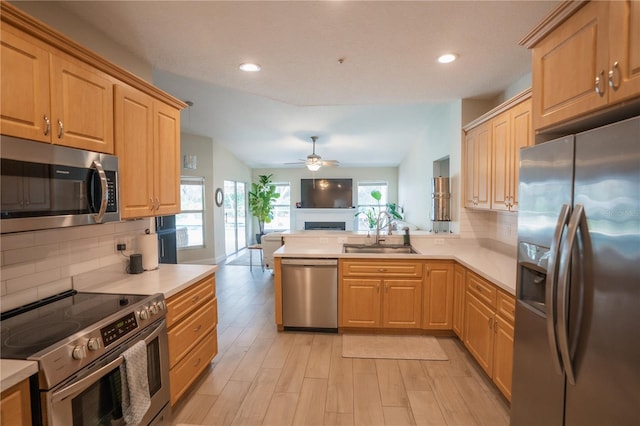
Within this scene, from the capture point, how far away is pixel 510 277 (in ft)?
7.27

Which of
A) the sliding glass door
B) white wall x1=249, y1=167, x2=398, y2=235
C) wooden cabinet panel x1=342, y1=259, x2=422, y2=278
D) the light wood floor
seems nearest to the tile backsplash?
the light wood floor

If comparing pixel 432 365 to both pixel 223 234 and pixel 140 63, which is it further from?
pixel 223 234

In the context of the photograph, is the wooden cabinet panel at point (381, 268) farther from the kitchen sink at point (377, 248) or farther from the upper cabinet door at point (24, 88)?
the upper cabinet door at point (24, 88)

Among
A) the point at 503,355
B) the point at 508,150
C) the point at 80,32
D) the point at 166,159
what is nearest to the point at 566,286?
the point at 503,355

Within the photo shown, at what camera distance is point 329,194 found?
9.41 m

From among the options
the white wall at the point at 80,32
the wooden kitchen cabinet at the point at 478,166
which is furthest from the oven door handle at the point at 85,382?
the wooden kitchen cabinet at the point at 478,166

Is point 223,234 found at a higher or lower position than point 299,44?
lower

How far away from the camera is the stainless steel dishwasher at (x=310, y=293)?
329cm

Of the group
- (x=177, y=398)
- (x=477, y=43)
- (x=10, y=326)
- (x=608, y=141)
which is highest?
(x=477, y=43)

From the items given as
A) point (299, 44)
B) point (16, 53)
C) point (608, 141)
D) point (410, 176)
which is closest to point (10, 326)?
point (16, 53)

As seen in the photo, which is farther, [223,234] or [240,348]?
[223,234]

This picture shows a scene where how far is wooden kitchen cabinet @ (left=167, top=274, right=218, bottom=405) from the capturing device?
6.61ft

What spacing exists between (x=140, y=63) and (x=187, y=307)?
2.04 m

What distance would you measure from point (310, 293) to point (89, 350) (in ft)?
7.21
